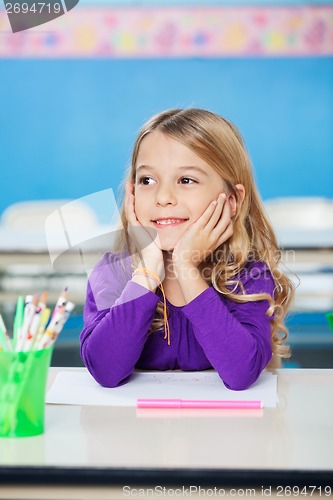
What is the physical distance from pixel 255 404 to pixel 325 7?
5039 mm

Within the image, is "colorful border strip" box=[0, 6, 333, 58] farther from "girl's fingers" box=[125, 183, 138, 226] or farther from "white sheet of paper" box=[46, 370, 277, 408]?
"white sheet of paper" box=[46, 370, 277, 408]

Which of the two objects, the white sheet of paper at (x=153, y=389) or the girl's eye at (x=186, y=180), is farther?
the girl's eye at (x=186, y=180)

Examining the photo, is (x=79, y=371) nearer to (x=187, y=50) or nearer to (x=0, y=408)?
(x=0, y=408)

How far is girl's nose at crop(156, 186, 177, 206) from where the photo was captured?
4.61 ft

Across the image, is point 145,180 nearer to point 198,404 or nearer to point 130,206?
point 130,206

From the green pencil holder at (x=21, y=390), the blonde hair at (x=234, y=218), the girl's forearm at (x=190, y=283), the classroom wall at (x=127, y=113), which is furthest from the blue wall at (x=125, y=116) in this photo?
the green pencil holder at (x=21, y=390)

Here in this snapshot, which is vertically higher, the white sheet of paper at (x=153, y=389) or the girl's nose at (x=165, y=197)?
the girl's nose at (x=165, y=197)

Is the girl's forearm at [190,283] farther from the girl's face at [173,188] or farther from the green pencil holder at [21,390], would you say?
the green pencil holder at [21,390]

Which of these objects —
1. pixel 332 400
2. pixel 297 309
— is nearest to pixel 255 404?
pixel 332 400

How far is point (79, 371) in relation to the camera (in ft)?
4.48

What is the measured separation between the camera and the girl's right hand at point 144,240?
140cm

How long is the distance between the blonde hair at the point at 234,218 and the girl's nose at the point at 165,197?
0.09m

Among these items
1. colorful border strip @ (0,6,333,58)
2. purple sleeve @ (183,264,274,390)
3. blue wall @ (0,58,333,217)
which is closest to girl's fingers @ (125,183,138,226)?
purple sleeve @ (183,264,274,390)

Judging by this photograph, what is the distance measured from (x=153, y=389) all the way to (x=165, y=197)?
351 millimetres
